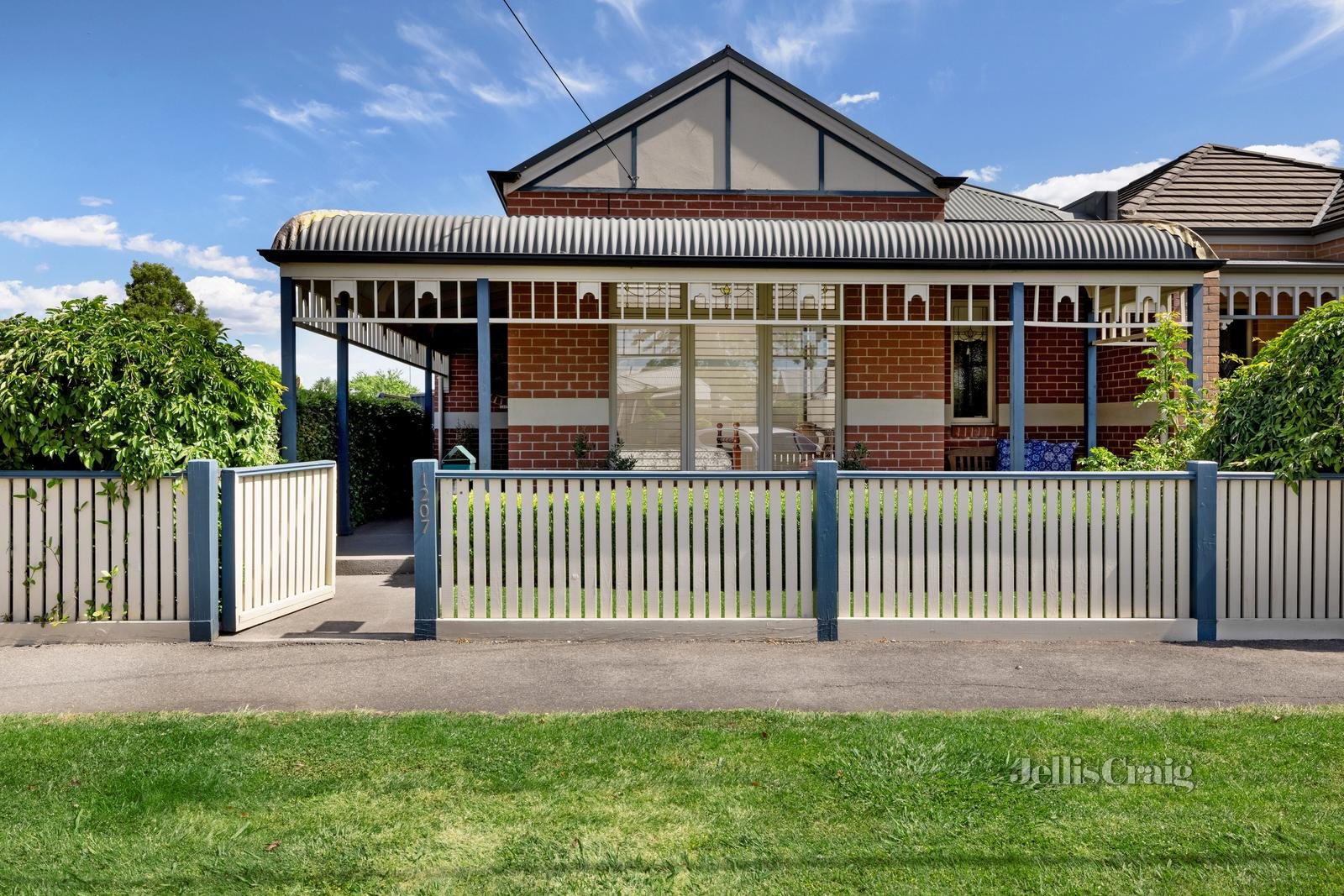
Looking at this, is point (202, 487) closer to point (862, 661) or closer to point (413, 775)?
point (413, 775)

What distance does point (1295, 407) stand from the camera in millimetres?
6035

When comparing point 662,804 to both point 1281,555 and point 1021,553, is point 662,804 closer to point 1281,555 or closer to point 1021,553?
point 1021,553

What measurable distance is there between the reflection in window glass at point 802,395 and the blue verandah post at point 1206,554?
5.86 metres

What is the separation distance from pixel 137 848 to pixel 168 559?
11.5 ft

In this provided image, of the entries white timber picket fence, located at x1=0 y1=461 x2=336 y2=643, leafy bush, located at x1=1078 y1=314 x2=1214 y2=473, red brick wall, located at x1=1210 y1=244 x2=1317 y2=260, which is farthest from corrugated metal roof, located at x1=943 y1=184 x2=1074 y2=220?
white timber picket fence, located at x1=0 y1=461 x2=336 y2=643

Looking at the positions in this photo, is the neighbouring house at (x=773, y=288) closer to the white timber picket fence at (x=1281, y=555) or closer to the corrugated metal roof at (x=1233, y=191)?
the corrugated metal roof at (x=1233, y=191)

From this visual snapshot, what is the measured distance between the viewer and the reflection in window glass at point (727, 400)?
11.4 meters

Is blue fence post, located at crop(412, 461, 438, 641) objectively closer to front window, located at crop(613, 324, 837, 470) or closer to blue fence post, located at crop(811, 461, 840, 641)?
blue fence post, located at crop(811, 461, 840, 641)

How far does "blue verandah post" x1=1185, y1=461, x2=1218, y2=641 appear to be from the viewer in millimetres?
5883

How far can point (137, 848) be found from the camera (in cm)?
293

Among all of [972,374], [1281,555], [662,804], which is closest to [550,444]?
[972,374]

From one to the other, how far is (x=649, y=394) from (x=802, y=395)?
2.17 m

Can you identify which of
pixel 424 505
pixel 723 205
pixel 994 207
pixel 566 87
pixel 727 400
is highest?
pixel 994 207

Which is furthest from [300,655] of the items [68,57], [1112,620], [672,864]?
[68,57]
